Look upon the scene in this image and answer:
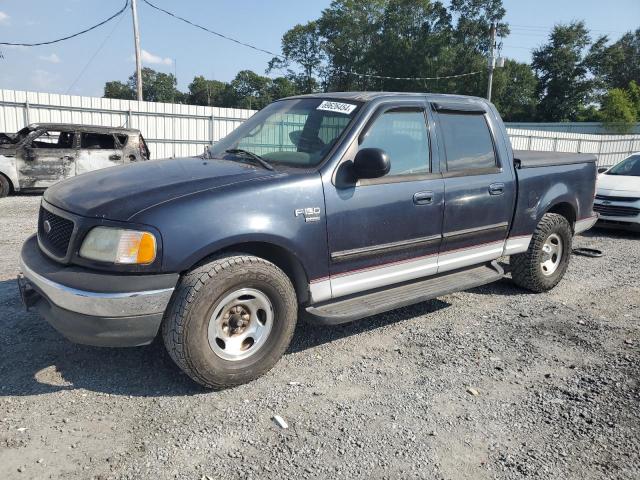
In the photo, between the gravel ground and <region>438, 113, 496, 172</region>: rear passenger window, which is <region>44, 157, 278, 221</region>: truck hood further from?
<region>438, 113, 496, 172</region>: rear passenger window

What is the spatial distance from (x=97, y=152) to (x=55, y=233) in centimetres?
936

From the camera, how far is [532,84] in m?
65.1

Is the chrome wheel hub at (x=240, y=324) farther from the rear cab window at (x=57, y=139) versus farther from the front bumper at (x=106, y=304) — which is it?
the rear cab window at (x=57, y=139)

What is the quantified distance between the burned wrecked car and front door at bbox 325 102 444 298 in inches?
371

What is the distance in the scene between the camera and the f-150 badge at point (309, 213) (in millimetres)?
3242

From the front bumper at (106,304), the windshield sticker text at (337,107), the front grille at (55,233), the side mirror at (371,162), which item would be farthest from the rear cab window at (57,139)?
the side mirror at (371,162)

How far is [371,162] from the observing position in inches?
132

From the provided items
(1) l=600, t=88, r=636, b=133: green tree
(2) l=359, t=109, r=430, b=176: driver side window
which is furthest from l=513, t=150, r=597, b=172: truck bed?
(1) l=600, t=88, r=636, b=133: green tree

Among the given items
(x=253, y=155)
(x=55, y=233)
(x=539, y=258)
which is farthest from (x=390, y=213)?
(x=539, y=258)

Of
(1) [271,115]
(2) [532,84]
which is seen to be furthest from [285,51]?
(1) [271,115]

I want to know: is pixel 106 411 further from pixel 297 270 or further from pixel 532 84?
pixel 532 84

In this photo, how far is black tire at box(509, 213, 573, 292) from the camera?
16.7ft

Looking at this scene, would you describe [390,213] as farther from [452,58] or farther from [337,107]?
[452,58]

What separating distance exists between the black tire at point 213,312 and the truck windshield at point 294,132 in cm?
90
